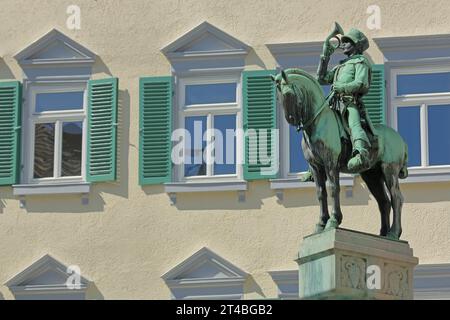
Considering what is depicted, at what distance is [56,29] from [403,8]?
4739 mm

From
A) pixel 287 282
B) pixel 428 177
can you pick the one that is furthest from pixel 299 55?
pixel 287 282

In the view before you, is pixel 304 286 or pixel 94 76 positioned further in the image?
pixel 94 76

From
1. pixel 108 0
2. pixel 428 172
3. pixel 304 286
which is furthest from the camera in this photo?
pixel 108 0

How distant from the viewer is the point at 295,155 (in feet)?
71.7

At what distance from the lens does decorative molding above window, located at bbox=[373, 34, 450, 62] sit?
71.2ft

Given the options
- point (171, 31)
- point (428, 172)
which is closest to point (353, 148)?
point (428, 172)

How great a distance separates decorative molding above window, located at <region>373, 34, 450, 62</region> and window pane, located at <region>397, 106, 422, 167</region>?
687 mm

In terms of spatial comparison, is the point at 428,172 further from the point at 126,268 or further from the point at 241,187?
the point at 126,268

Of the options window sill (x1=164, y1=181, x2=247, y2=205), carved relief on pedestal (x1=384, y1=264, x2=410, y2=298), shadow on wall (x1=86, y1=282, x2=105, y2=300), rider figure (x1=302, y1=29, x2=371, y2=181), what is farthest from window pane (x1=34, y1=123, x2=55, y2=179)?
carved relief on pedestal (x1=384, y1=264, x2=410, y2=298)

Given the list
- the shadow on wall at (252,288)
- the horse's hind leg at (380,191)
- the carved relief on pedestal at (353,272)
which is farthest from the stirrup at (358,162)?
the shadow on wall at (252,288)

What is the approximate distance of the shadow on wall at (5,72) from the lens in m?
22.5

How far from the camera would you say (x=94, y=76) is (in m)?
22.4

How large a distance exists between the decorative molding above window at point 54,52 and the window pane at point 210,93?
144 centimetres

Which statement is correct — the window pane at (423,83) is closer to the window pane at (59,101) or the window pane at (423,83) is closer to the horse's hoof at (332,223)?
the window pane at (59,101)
